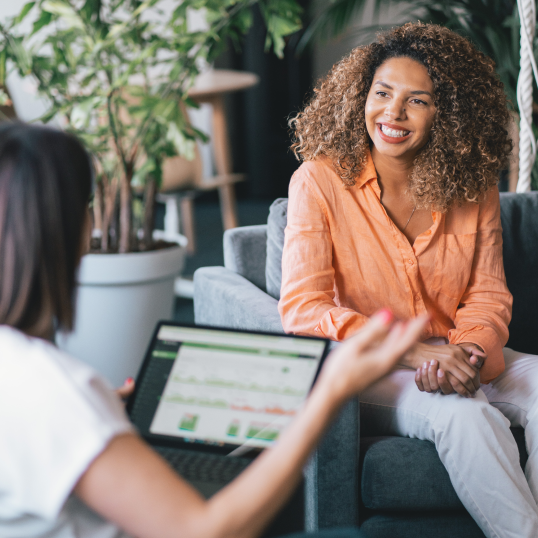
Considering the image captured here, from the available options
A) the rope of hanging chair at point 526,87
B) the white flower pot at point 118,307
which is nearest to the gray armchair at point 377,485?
the white flower pot at point 118,307

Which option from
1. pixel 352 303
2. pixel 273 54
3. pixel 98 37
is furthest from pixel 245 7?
pixel 273 54

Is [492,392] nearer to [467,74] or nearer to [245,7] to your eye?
[467,74]

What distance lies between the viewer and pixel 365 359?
0.66 meters

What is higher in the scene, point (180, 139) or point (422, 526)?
point (180, 139)

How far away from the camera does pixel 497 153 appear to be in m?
1.58

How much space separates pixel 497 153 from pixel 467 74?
21cm

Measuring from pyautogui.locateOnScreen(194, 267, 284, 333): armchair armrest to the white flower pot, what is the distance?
445mm

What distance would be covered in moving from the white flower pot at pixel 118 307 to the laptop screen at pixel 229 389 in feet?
4.36

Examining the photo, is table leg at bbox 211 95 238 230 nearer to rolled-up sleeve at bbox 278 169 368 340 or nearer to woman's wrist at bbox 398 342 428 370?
rolled-up sleeve at bbox 278 169 368 340

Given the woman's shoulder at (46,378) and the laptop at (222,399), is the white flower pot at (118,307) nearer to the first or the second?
the laptop at (222,399)

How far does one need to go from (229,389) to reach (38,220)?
0.37 m

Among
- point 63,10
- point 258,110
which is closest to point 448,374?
point 63,10

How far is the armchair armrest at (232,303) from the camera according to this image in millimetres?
1424

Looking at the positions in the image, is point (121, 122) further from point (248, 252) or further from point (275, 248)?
point (275, 248)
